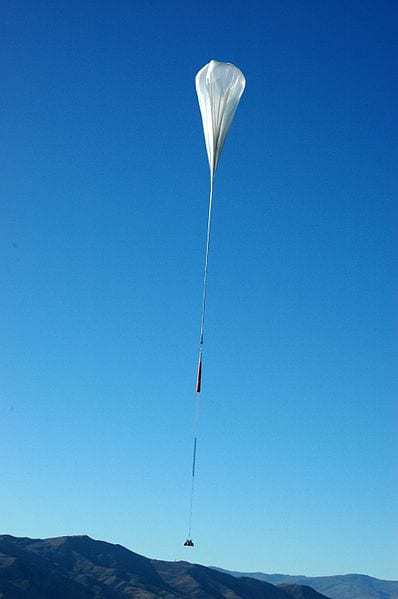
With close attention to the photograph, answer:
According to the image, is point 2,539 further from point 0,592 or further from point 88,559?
point 0,592

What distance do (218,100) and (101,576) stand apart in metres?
130

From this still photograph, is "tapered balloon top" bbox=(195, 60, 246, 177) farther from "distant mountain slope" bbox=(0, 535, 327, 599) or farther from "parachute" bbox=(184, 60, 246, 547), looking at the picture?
"distant mountain slope" bbox=(0, 535, 327, 599)

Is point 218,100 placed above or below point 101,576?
above

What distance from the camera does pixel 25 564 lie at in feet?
399

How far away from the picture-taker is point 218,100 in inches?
924

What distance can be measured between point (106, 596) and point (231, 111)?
11520cm

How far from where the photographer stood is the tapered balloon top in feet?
76.7

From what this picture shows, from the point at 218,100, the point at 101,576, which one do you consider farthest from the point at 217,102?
the point at 101,576

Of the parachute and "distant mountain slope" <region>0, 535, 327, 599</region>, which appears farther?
"distant mountain slope" <region>0, 535, 327, 599</region>

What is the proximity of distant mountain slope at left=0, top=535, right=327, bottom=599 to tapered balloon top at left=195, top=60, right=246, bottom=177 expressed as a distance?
101 metres

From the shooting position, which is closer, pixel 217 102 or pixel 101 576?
pixel 217 102

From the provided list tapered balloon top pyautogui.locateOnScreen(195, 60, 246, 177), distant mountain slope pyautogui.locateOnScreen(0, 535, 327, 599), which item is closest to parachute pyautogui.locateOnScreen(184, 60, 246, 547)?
tapered balloon top pyautogui.locateOnScreen(195, 60, 246, 177)

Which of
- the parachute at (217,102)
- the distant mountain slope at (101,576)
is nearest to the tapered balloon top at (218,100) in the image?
the parachute at (217,102)

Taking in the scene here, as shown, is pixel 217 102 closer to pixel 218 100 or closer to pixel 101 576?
pixel 218 100
